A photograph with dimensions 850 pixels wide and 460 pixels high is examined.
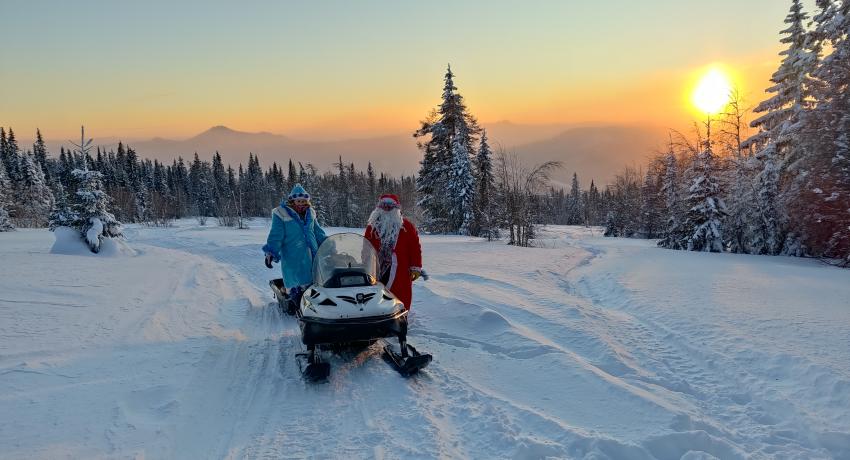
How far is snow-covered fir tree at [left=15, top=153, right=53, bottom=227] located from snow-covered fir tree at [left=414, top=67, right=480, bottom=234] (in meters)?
45.5

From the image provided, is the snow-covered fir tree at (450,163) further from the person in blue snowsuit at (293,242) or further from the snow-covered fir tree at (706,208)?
the person in blue snowsuit at (293,242)

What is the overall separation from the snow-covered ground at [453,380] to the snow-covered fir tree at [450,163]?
2401 centimetres

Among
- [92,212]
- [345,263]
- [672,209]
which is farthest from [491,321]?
[672,209]

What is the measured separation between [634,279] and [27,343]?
40.2 ft

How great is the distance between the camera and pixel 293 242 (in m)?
7.12

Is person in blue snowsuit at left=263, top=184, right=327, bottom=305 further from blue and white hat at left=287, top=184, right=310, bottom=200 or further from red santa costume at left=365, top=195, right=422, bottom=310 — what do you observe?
red santa costume at left=365, top=195, right=422, bottom=310

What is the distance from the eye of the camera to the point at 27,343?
587 centimetres

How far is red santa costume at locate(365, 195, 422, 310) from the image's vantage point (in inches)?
256

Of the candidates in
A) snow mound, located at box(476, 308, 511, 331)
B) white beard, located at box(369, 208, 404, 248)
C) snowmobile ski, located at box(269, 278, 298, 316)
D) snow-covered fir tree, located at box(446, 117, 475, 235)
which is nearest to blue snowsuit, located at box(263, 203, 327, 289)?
snowmobile ski, located at box(269, 278, 298, 316)

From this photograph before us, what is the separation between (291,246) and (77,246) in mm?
16126

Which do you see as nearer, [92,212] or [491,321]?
[491,321]

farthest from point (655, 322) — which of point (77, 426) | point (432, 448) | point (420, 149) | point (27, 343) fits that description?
point (420, 149)

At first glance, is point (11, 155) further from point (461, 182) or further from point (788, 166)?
point (788, 166)

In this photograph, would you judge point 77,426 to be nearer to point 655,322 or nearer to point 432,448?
point 432,448
